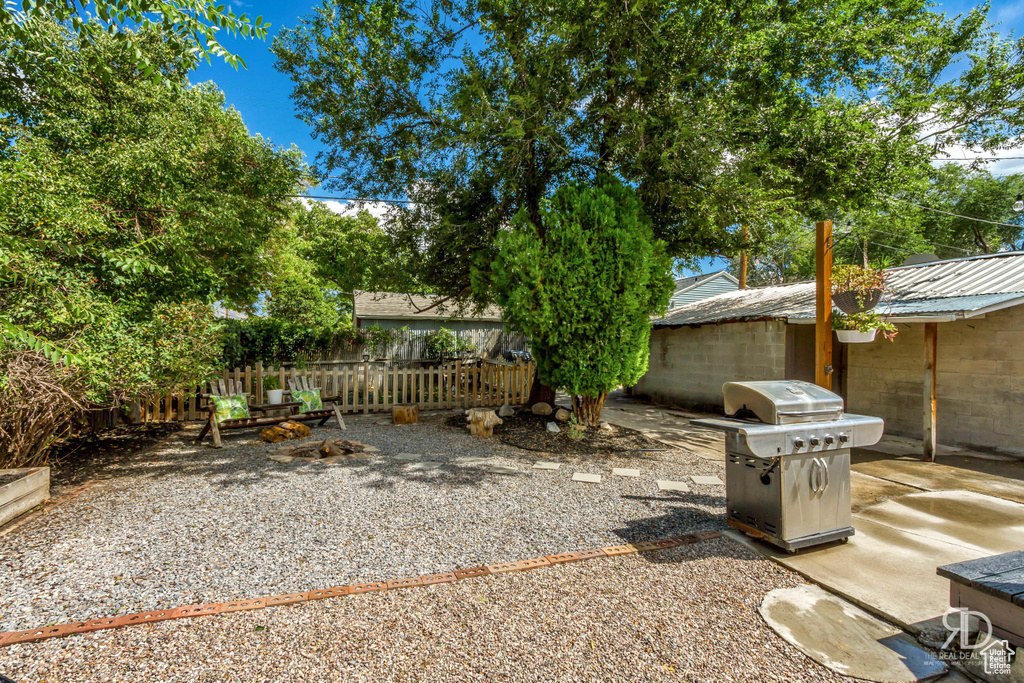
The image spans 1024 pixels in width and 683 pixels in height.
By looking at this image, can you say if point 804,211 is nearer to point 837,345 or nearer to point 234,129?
point 837,345

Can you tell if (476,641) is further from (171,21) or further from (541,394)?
(541,394)

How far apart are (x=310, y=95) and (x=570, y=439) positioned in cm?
732

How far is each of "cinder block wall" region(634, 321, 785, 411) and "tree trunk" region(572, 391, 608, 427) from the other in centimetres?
392

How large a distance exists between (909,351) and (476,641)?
8.66 metres

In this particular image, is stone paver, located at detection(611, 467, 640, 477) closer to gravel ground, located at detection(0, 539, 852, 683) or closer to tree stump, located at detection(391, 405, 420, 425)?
gravel ground, located at detection(0, 539, 852, 683)

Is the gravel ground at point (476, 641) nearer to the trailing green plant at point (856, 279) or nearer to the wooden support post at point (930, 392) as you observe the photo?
the trailing green plant at point (856, 279)

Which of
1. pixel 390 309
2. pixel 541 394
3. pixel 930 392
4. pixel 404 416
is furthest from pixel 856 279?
pixel 390 309

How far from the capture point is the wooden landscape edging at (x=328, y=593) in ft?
7.80

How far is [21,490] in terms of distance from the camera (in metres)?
3.86

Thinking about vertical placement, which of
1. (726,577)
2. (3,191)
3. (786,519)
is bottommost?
(726,577)

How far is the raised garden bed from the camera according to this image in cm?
366

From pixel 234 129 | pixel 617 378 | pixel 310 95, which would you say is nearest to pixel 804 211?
pixel 617 378

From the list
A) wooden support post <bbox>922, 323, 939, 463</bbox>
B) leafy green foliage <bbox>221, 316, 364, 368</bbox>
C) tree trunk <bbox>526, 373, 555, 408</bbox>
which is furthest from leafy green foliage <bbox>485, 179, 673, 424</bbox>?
leafy green foliage <bbox>221, 316, 364, 368</bbox>

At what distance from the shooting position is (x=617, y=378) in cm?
681
